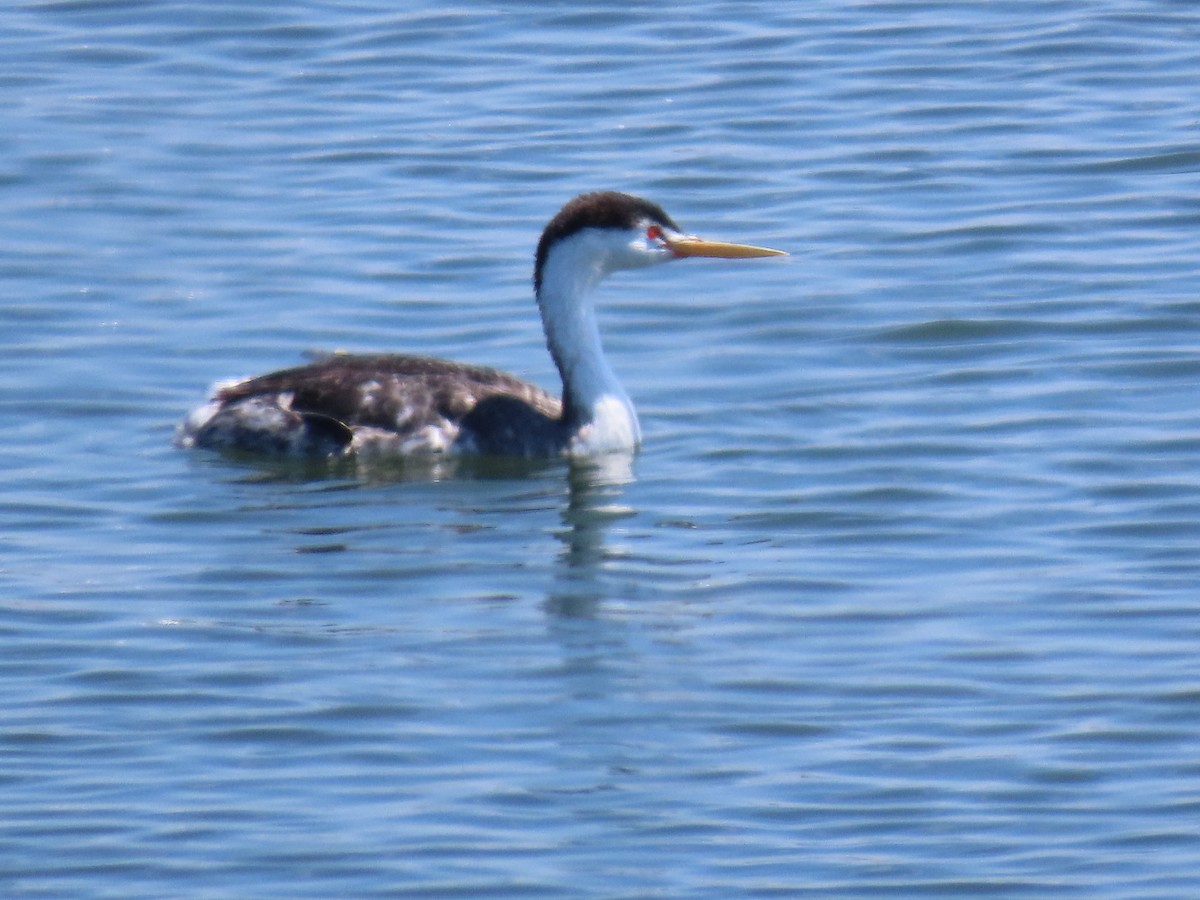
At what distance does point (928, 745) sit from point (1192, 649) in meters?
1.31

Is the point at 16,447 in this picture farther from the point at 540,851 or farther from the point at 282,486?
the point at 540,851

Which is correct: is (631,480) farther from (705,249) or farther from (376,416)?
(705,249)

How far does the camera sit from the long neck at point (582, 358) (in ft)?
41.5

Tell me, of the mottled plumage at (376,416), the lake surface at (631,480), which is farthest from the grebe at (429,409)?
the lake surface at (631,480)

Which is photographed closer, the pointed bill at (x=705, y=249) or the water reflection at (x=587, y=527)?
the water reflection at (x=587, y=527)

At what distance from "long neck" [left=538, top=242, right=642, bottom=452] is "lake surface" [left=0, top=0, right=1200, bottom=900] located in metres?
0.26

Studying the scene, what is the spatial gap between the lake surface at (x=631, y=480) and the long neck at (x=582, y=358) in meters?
0.26

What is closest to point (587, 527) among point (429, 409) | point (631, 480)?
point (631, 480)

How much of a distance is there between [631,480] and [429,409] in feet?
3.40

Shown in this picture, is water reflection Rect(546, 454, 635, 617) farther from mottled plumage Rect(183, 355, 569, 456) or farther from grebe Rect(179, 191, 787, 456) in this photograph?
mottled plumage Rect(183, 355, 569, 456)

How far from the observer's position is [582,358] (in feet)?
42.4

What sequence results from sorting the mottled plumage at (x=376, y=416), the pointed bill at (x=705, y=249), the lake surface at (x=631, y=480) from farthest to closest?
the pointed bill at (x=705, y=249) → the mottled plumage at (x=376, y=416) → the lake surface at (x=631, y=480)

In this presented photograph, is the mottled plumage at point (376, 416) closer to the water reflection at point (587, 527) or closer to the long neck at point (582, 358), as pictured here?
the long neck at point (582, 358)

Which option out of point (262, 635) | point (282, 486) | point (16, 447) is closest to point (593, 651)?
point (262, 635)
